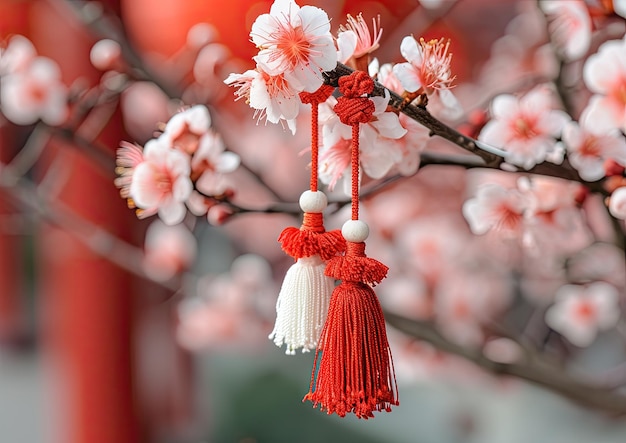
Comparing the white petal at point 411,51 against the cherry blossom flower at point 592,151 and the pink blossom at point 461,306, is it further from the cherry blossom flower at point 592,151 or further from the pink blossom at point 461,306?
the pink blossom at point 461,306

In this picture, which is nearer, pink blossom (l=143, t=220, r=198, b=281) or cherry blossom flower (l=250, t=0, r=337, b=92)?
cherry blossom flower (l=250, t=0, r=337, b=92)

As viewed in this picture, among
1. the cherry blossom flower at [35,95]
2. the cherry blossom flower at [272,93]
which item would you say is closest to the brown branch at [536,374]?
the cherry blossom flower at [272,93]

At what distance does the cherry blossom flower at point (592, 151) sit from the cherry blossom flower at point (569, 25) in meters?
0.10

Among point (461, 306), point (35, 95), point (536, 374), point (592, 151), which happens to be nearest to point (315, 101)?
point (592, 151)

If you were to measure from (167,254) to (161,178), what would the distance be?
58 centimetres

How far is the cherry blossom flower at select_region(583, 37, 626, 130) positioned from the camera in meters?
0.45

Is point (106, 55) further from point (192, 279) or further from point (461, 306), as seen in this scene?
point (461, 306)

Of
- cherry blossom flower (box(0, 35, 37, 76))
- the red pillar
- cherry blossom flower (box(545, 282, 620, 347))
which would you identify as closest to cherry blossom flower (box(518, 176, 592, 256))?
cherry blossom flower (box(545, 282, 620, 347))

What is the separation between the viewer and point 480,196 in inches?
22.9

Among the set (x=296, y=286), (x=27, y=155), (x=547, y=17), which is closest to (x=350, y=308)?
(x=296, y=286)

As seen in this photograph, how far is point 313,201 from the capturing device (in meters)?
0.43

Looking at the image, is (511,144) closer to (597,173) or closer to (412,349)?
(597,173)

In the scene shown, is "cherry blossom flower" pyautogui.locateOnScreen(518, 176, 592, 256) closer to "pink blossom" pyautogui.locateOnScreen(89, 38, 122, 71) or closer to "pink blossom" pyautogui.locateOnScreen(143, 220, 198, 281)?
"pink blossom" pyautogui.locateOnScreen(89, 38, 122, 71)

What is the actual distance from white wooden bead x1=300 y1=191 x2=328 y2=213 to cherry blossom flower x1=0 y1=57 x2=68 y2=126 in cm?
55
